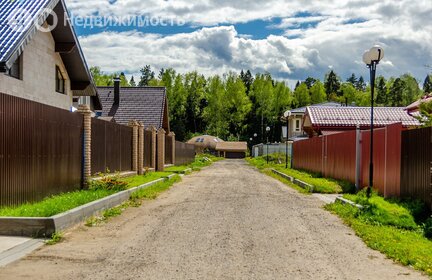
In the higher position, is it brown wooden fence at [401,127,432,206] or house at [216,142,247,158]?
brown wooden fence at [401,127,432,206]

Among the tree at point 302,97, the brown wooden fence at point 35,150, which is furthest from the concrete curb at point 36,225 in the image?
the tree at point 302,97

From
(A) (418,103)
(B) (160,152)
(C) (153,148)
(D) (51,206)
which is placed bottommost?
(D) (51,206)

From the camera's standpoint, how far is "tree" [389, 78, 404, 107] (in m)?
101

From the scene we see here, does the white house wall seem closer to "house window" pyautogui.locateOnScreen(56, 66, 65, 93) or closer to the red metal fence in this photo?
"house window" pyautogui.locateOnScreen(56, 66, 65, 93)

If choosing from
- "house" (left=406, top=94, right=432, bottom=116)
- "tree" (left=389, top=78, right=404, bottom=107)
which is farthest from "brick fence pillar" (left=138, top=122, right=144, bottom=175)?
"tree" (left=389, top=78, right=404, bottom=107)

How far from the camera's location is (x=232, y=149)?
100375 millimetres

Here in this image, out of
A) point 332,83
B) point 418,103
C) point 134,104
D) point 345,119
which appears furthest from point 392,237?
point 332,83

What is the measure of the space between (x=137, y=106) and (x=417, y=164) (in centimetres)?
3035

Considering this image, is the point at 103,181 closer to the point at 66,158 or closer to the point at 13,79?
the point at 66,158

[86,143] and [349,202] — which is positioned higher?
[86,143]

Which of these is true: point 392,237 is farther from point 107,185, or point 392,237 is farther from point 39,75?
point 39,75

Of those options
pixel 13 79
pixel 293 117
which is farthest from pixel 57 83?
pixel 293 117

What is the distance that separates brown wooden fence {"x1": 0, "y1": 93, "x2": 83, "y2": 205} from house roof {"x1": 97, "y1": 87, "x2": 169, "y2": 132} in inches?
953

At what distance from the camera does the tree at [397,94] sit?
101 metres
